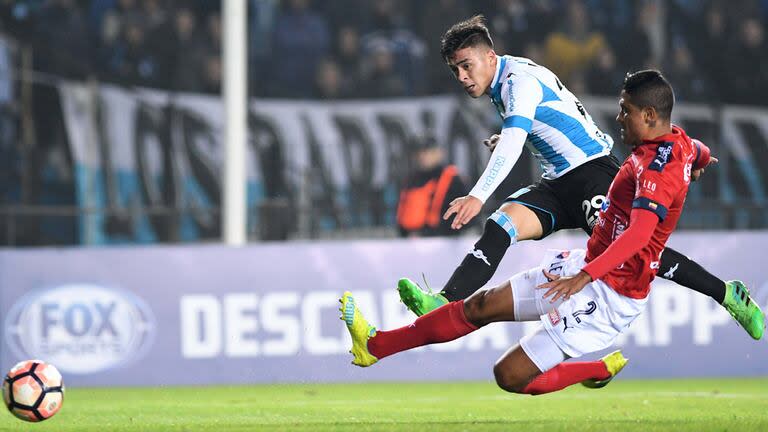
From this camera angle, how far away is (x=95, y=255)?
10891mm

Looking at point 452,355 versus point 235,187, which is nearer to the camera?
point 452,355

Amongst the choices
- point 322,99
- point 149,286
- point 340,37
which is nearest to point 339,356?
point 149,286

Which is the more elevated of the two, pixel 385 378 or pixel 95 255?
pixel 95 255

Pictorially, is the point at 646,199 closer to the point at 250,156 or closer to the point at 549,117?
the point at 549,117

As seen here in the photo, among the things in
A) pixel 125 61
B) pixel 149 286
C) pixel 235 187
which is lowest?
pixel 149 286

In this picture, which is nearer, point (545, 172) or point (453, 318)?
point (453, 318)

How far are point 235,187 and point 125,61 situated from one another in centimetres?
328

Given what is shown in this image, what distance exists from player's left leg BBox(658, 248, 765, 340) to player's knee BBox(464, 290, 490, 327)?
1.15 metres

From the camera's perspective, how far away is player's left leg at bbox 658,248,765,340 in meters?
7.25

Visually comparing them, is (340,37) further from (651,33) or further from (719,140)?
(719,140)

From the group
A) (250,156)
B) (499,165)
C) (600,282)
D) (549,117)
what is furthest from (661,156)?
(250,156)

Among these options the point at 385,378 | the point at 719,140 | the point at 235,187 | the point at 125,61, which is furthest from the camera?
the point at 125,61

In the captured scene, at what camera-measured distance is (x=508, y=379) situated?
261 inches

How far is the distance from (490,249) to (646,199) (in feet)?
4.24
